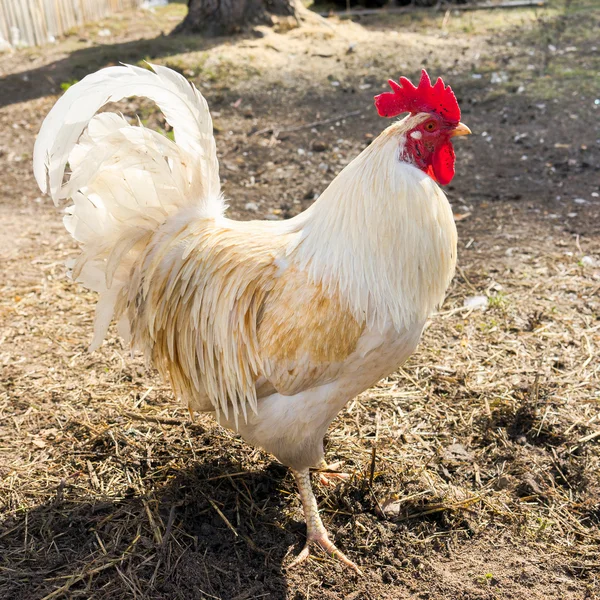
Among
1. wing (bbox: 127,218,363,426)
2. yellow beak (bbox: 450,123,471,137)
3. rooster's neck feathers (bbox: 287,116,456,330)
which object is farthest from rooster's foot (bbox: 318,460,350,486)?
yellow beak (bbox: 450,123,471,137)

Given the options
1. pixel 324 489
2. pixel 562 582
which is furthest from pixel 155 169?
pixel 562 582

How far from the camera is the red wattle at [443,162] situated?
2.86m

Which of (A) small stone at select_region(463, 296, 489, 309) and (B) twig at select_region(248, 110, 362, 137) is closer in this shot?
(A) small stone at select_region(463, 296, 489, 309)

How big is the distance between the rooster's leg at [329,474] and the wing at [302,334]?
90 centimetres

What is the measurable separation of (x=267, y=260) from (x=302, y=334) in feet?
1.43

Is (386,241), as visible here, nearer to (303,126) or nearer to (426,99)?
(426,99)

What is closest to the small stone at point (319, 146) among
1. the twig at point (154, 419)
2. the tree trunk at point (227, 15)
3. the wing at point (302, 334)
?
the tree trunk at point (227, 15)

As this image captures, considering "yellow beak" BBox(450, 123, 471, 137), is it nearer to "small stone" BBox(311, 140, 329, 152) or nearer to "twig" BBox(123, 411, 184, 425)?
"twig" BBox(123, 411, 184, 425)

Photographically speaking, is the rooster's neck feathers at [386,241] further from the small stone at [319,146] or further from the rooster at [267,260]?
the small stone at [319,146]

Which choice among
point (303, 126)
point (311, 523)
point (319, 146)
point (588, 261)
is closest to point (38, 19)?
point (303, 126)

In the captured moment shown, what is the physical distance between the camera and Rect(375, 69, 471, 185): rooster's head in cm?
280

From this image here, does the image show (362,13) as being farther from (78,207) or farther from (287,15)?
(78,207)

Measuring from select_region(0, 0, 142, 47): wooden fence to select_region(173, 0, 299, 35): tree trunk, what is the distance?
8.78ft

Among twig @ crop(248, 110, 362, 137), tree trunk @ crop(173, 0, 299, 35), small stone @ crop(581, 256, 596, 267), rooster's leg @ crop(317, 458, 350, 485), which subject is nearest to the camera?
rooster's leg @ crop(317, 458, 350, 485)
